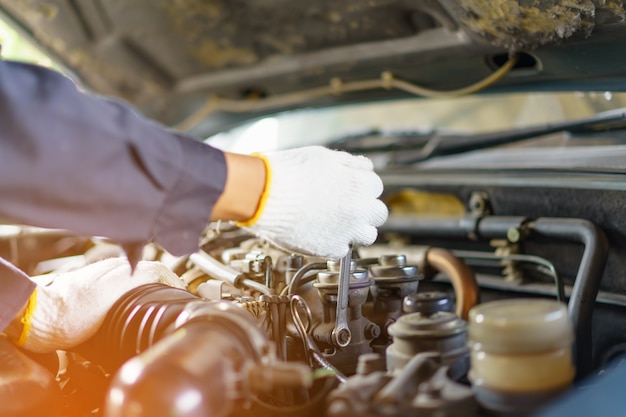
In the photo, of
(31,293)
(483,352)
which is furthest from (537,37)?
(31,293)

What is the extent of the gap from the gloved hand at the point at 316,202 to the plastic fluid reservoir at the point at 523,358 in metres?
0.35

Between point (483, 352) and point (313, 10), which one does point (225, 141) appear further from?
point (483, 352)

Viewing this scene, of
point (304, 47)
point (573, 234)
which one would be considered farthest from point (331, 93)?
point (573, 234)

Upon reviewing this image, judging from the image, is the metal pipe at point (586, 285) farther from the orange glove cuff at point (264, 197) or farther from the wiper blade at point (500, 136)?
the orange glove cuff at point (264, 197)

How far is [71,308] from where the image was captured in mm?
1316

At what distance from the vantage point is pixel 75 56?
2.57 m

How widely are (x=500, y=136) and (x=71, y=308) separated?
4.29 feet

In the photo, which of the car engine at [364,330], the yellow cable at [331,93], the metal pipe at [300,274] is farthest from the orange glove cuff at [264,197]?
Result: the yellow cable at [331,93]

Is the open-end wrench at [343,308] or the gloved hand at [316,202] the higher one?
the gloved hand at [316,202]

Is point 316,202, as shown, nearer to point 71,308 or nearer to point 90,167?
point 90,167

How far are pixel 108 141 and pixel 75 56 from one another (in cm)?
178

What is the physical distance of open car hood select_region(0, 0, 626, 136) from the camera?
1634 mm

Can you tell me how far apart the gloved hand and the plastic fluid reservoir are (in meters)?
0.35

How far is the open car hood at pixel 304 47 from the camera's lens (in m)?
1.63
